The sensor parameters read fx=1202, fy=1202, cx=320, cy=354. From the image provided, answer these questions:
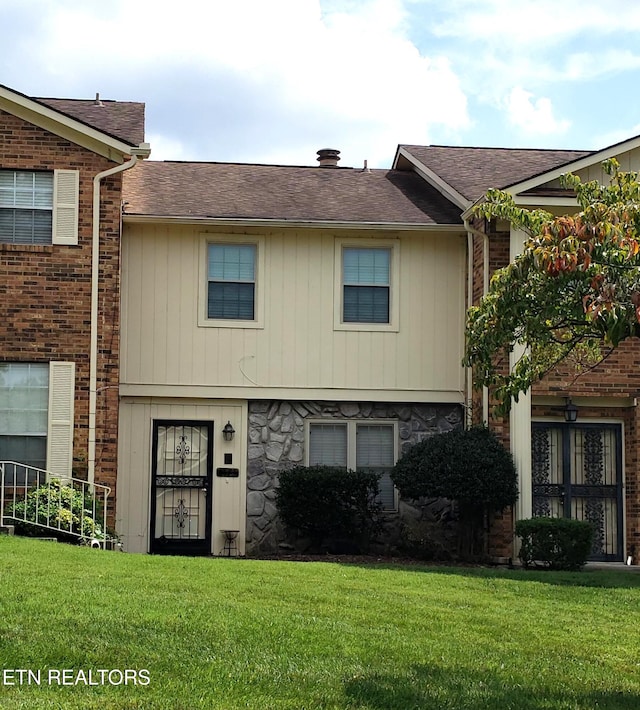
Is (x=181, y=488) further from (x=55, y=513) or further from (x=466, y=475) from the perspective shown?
(x=466, y=475)

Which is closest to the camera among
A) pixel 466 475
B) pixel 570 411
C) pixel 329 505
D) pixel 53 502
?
pixel 53 502

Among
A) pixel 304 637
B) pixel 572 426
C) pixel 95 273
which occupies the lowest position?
pixel 304 637

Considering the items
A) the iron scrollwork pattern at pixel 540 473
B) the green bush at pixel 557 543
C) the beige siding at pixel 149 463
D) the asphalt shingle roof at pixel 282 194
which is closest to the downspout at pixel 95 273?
the asphalt shingle roof at pixel 282 194

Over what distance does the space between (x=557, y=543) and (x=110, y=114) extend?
971 cm

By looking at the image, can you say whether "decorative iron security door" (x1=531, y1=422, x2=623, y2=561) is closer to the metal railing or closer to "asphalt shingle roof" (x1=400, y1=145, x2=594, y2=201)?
"asphalt shingle roof" (x1=400, y1=145, x2=594, y2=201)

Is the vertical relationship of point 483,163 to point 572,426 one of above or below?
above

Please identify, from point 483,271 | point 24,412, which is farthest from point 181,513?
point 483,271

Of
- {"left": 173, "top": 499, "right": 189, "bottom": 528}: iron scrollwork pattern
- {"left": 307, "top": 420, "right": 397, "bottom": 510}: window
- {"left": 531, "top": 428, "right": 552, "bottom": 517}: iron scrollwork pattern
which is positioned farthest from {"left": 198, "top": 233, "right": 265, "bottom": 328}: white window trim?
{"left": 531, "top": 428, "right": 552, "bottom": 517}: iron scrollwork pattern

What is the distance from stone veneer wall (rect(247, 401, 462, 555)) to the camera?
1805 cm

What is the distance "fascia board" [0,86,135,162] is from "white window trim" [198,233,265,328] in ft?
6.42

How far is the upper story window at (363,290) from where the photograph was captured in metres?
18.6

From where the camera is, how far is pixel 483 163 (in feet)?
67.2

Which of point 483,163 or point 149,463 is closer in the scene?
point 149,463

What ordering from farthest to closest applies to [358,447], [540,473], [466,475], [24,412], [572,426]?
[358,447] < [572,426] < [540,473] < [24,412] < [466,475]
